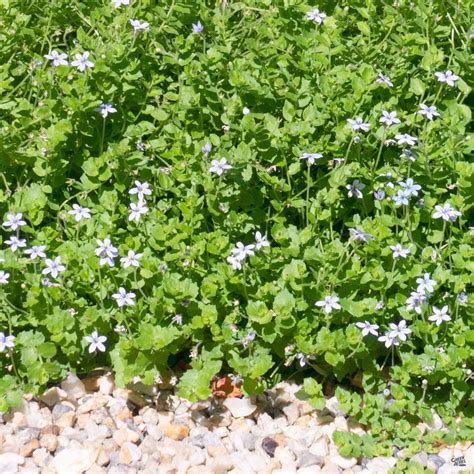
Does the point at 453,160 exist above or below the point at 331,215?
above

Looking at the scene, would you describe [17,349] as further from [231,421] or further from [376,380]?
[376,380]

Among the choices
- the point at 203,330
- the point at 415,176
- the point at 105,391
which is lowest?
the point at 105,391

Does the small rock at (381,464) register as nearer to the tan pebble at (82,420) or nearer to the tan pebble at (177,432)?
the tan pebble at (177,432)

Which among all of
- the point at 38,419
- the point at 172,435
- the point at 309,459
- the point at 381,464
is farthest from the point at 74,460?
the point at 381,464

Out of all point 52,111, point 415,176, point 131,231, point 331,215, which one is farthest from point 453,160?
point 52,111

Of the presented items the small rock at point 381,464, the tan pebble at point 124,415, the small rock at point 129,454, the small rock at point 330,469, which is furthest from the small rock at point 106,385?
the small rock at point 381,464

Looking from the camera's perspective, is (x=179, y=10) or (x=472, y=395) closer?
(x=472, y=395)
